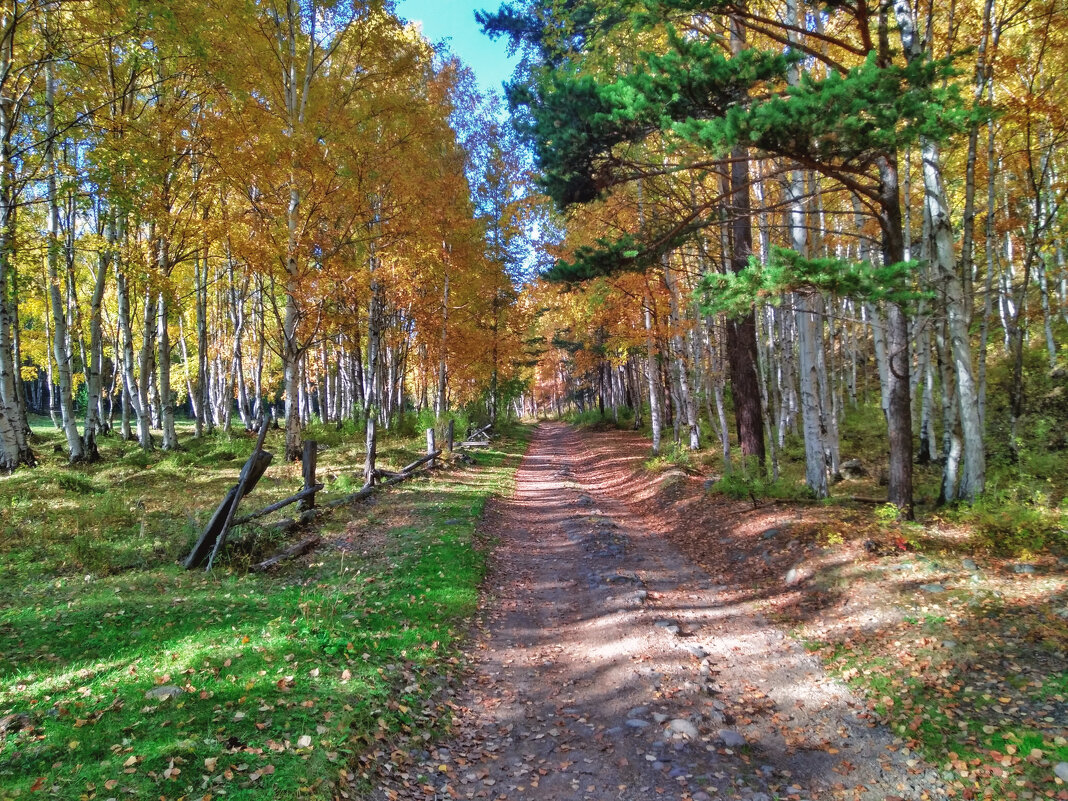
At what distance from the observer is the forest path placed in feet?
12.6

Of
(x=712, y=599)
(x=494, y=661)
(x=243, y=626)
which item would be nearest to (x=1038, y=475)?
(x=712, y=599)

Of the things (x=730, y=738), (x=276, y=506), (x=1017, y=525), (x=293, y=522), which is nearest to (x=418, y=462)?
(x=293, y=522)

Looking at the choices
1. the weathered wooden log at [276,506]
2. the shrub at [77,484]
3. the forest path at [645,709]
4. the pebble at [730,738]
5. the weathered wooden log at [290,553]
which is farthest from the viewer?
the shrub at [77,484]

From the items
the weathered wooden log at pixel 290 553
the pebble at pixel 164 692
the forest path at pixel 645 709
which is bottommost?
the forest path at pixel 645 709

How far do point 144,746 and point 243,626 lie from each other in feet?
7.25

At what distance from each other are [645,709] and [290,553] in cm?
607

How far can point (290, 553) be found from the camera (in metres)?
8.59

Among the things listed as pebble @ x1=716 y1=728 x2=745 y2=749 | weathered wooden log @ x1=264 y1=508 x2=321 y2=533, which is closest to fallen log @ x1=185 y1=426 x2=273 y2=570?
weathered wooden log @ x1=264 y1=508 x2=321 y2=533

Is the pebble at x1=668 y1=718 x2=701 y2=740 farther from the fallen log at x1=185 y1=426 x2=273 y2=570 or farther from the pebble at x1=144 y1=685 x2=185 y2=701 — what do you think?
the fallen log at x1=185 y1=426 x2=273 y2=570

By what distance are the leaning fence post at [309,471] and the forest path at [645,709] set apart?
14.3 ft

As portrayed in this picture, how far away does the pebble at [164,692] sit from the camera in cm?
402

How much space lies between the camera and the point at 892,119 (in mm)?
5402

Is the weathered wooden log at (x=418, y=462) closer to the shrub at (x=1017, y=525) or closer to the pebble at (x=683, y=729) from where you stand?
the pebble at (x=683, y=729)

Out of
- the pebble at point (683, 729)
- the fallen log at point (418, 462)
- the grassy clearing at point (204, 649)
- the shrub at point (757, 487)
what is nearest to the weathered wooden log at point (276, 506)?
the grassy clearing at point (204, 649)
